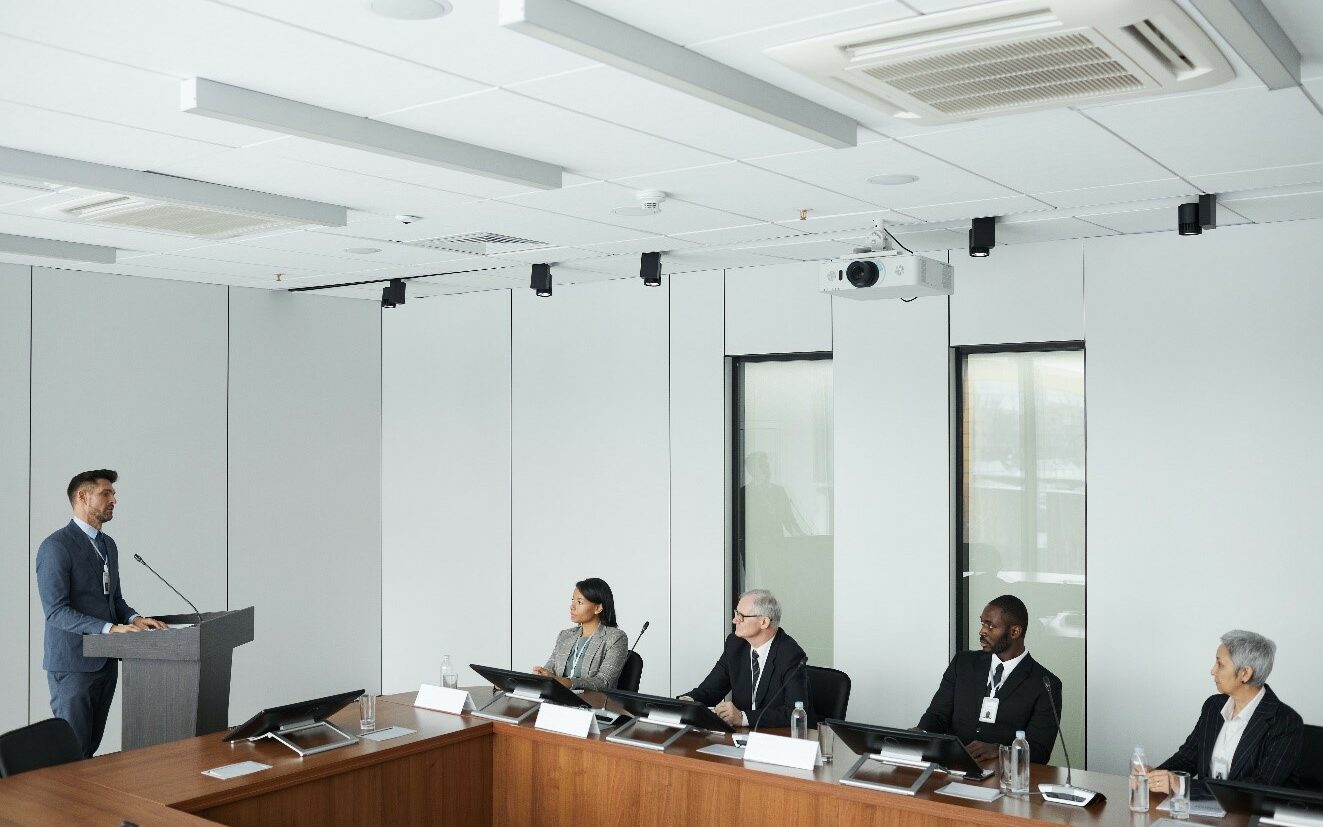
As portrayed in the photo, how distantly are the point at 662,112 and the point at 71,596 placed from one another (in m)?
4.05

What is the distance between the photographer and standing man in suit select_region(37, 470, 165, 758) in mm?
5824

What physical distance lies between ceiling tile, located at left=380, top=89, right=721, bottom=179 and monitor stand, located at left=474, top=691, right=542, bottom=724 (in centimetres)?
232

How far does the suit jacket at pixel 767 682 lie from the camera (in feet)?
17.6

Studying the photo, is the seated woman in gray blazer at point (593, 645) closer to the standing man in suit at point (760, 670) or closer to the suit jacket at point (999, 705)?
the standing man in suit at point (760, 670)

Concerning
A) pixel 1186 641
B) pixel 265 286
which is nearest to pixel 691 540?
pixel 1186 641

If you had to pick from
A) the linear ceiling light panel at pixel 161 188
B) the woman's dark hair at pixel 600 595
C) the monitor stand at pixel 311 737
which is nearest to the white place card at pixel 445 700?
the monitor stand at pixel 311 737

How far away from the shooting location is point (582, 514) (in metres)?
8.06

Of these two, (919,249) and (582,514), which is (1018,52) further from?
(582,514)

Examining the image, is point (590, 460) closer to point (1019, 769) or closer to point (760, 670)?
point (760, 670)

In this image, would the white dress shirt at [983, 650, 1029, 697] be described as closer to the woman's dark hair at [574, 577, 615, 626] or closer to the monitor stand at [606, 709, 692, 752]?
the monitor stand at [606, 709, 692, 752]

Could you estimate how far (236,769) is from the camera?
14.3 ft

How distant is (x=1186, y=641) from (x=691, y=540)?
293 cm

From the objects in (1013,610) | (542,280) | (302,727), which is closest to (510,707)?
(302,727)

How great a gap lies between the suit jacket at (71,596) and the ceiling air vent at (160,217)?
156 centimetres
